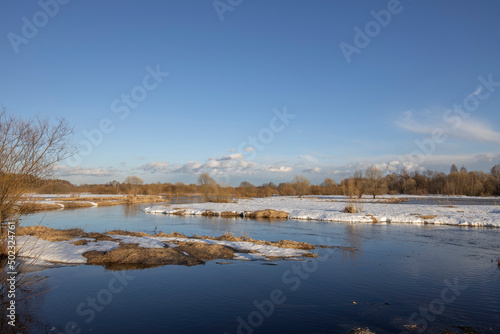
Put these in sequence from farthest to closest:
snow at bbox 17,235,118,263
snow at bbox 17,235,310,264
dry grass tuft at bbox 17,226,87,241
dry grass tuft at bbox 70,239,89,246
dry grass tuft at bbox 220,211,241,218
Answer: dry grass tuft at bbox 220,211,241,218 → dry grass tuft at bbox 17,226,87,241 → dry grass tuft at bbox 70,239,89,246 → snow at bbox 17,235,310,264 → snow at bbox 17,235,118,263

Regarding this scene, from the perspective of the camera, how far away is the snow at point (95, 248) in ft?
40.5

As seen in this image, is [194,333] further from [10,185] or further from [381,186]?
[381,186]

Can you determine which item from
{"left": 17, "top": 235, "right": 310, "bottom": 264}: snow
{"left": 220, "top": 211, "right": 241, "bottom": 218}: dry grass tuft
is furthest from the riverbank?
{"left": 220, "top": 211, "right": 241, "bottom": 218}: dry grass tuft

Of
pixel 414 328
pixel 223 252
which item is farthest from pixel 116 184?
pixel 414 328

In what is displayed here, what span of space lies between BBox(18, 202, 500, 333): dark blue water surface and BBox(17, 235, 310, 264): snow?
0.94m

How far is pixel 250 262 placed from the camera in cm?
1287

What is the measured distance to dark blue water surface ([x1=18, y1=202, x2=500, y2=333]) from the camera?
7.15 metres

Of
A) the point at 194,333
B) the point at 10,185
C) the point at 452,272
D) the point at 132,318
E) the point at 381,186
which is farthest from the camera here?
the point at 381,186

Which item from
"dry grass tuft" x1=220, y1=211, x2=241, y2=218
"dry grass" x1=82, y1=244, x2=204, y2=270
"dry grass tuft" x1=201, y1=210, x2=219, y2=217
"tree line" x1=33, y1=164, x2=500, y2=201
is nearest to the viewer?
"dry grass" x1=82, y1=244, x2=204, y2=270

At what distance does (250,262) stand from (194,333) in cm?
628

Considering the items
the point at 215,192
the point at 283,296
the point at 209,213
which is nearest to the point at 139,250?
the point at 283,296

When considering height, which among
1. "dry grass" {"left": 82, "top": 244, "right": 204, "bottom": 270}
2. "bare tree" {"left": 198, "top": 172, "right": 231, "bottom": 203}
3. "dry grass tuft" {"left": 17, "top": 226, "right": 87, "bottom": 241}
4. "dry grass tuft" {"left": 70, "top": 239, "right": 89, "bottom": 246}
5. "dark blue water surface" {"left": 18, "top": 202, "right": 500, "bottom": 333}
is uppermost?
"bare tree" {"left": 198, "top": 172, "right": 231, "bottom": 203}

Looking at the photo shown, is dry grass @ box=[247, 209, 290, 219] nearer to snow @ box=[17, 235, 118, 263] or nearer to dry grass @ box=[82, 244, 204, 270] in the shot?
snow @ box=[17, 235, 118, 263]

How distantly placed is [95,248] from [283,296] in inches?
347
